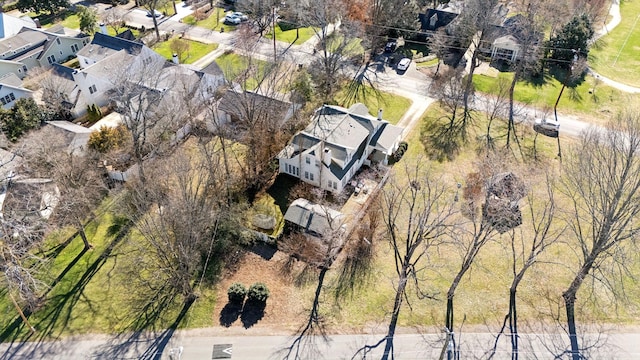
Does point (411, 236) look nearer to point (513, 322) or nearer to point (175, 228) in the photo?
point (513, 322)

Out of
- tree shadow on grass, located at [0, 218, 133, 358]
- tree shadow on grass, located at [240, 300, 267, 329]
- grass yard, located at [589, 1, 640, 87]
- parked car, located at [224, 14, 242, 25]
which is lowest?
tree shadow on grass, located at [0, 218, 133, 358]

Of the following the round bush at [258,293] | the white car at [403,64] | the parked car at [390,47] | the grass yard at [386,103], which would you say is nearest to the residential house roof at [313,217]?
the round bush at [258,293]

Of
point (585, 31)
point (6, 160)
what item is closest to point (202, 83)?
point (6, 160)

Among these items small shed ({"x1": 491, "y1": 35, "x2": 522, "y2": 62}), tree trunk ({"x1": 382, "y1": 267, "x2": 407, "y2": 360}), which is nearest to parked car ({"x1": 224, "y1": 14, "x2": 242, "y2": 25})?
small shed ({"x1": 491, "y1": 35, "x2": 522, "y2": 62})

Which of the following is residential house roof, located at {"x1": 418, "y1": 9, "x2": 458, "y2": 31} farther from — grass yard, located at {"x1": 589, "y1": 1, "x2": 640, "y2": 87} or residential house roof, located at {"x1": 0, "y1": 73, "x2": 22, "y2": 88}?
residential house roof, located at {"x1": 0, "y1": 73, "x2": 22, "y2": 88}

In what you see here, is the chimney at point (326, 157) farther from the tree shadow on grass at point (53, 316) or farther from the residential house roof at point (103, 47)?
the residential house roof at point (103, 47)

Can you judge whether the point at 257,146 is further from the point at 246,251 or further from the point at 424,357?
the point at 424,357
